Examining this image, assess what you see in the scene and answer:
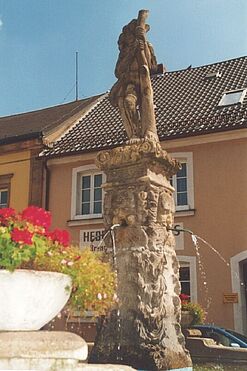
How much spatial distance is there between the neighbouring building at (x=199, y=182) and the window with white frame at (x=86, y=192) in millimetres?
36

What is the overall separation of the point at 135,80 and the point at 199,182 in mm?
9321

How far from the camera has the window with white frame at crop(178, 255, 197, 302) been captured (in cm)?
1594

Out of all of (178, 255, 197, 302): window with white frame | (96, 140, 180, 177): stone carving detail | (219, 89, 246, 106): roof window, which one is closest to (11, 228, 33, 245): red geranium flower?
(96, 140, 180, 177): stone carving detail

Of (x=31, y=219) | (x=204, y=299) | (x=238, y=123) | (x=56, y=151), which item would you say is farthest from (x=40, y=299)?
(x=56, y=151)

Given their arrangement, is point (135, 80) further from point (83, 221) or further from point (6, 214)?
point (83, 221)

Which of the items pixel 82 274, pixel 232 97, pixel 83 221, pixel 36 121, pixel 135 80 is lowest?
pixel 82 274

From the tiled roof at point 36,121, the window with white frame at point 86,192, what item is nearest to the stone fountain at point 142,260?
the window with white frame at point 86,192

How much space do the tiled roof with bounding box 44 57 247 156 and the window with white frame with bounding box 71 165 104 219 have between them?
2.79 feet

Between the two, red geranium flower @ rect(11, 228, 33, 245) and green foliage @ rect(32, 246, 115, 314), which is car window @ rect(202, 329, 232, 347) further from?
red geranium flower @ rect(11, 228, 33, 245)

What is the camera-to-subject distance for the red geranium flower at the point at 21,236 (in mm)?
3396

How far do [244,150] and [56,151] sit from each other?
701 centimetres

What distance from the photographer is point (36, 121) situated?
2389cm

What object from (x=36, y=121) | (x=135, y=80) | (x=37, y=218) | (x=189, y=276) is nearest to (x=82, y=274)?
(x=37, y=218)

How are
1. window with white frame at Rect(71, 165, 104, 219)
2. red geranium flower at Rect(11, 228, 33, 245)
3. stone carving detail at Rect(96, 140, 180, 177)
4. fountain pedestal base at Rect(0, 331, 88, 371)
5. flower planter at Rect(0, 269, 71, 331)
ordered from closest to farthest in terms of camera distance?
fountain pedestal base at Rect(0, 331, 88, 371)
flower planter at Rect(0, 269, 71, 331)
red geranium flower at Rect(11, 228, 33, 245)
stone carving detail at Rect(96, 140, 180, 177)
window with white frame at Rect(71, 165, 104, 219)
